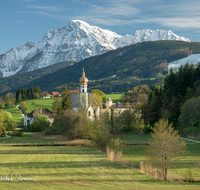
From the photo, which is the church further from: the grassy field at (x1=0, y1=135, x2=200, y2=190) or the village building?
the grassy field at (x1=0, y1=135, x2=200, y2=190)

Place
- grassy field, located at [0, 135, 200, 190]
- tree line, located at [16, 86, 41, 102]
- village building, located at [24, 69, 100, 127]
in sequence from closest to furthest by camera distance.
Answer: grassy field, located at [0, 135, 200, 190] < village building, located at [24, 69, 100, 127] < tree line, located at [16, 86, 41, 102]

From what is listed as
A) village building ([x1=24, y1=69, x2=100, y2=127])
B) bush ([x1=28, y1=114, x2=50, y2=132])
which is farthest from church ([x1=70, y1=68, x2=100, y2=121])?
bush ([x1=28, y1=114, x2=50, y2=132])

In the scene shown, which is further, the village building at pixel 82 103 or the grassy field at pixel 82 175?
the village building at pixel 82 103

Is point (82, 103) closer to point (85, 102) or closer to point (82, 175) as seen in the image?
point (85, 102)

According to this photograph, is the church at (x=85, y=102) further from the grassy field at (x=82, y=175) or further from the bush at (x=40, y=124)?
the grassy field at (x=82, y=175)

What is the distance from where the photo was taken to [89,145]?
4300cm

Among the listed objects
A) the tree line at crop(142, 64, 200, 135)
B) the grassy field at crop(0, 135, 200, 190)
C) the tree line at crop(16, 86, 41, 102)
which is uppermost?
the tree line at crop(16, 86, 41, 102)

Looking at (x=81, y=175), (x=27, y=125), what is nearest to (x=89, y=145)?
(x=81, y=175)

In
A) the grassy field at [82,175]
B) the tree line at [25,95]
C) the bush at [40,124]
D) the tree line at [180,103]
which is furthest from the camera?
the tree line at [25,95]

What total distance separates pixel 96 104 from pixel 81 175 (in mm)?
47555

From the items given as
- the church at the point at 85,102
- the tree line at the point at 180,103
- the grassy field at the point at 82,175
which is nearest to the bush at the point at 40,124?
the church at the point at 85,102

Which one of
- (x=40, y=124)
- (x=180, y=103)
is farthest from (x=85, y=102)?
(x=180, y=103)

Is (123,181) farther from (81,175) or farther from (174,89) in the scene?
(174,89)

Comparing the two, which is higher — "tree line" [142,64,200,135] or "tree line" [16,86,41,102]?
"tree line" [16,86,41,102]
